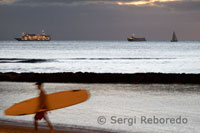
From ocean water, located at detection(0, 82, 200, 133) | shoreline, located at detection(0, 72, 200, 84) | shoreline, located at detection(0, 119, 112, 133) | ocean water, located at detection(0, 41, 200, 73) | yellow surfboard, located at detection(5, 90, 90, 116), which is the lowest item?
ocean water, located at detection(0, 41, 200, 73)

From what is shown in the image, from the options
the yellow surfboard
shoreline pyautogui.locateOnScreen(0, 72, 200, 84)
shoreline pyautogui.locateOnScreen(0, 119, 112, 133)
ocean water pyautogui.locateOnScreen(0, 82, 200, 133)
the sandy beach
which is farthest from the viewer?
shoreline pyautogui.locateOnScreen(0, 72, 200, 84)

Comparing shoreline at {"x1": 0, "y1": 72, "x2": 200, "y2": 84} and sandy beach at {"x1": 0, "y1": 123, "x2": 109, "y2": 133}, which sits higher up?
sandy beach at {"x1": 0, "y1": 123, "x2": 109, "y2": 133}

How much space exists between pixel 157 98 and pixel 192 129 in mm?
6648

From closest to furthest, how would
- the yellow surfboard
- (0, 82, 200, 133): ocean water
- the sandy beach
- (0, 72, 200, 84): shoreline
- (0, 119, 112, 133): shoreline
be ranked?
the yellow surfboard
the sandy beach
(0, 119, 112, 133): shoreline
(0, 82, 200, 133): ocean water
(0, 72, 200, 84): shoreline

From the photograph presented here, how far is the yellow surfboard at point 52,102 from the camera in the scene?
1037 centimetres

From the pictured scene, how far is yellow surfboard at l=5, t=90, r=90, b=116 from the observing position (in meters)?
10.4

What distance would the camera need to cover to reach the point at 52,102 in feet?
35.0

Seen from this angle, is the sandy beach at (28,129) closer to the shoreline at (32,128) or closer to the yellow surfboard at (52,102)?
the shoreline at (32,128)

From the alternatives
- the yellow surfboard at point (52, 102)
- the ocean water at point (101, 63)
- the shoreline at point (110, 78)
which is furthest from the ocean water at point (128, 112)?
the ocean water at point (101, 63)

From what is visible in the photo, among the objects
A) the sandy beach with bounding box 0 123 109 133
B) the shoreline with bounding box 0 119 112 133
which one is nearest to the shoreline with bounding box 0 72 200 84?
the shoreline with bounding box 0 119 112 133

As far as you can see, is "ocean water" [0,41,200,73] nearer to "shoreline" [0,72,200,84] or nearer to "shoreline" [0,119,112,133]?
"shoreline" [0,72,200,84]

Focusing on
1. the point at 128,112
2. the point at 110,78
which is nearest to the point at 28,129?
the point at 128,112

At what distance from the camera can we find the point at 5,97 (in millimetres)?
19719

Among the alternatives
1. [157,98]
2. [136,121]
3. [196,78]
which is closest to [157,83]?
[196,78]
